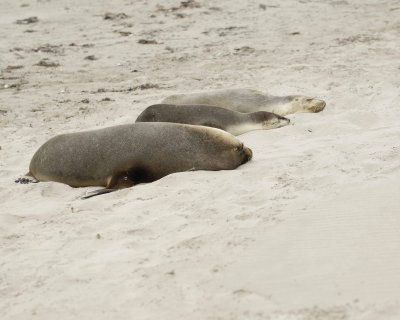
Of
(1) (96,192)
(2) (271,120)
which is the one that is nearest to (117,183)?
(1) (96,192)

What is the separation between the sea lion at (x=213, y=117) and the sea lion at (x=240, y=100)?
1.48 ft

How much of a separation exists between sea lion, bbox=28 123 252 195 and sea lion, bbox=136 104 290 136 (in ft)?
2.59

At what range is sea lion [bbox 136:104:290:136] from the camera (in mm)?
5512

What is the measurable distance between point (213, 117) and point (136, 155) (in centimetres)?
129

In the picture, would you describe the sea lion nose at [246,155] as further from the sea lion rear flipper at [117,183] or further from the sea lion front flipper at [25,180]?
the sea lion front flipper at [25,180]

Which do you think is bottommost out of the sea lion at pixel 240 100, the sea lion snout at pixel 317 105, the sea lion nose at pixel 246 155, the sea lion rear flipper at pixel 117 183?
the sea lion at pixel 240 100

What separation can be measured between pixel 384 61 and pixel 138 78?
9.41 feet

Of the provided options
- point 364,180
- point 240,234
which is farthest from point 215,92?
point 240,234

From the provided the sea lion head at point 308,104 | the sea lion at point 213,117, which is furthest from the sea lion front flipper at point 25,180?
the sea lion head at point 308,104

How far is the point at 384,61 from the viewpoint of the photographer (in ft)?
23.9

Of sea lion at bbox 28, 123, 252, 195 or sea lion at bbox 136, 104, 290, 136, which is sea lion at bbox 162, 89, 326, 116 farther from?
sea lion at bbox 28, 123, 252, 195

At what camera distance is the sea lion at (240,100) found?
6254mm

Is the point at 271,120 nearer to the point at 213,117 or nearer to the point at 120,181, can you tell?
the point at 213,117

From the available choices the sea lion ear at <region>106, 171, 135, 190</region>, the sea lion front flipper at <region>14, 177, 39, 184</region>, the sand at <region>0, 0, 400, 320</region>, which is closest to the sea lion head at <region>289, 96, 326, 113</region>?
the sand at <region>0, 0, 400, 320</region>
